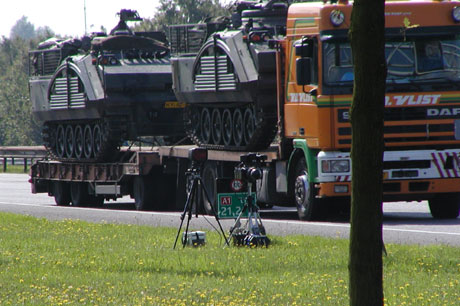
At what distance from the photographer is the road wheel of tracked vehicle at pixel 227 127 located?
2216cm

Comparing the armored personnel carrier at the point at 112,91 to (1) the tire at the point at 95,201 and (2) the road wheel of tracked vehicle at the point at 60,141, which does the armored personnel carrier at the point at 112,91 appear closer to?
(2) the road wheel of tracked vehicle at the point at 60,141

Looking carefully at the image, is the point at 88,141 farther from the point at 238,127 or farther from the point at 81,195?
the point at 238,127

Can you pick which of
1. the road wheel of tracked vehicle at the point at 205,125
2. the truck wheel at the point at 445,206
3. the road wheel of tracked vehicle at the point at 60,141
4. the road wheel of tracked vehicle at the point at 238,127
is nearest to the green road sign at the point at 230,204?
the truck wheel at the point at 445,206

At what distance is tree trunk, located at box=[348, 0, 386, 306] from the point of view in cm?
691

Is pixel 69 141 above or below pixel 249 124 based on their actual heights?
above

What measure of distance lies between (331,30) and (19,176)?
2920cm

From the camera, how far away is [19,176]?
45.1m

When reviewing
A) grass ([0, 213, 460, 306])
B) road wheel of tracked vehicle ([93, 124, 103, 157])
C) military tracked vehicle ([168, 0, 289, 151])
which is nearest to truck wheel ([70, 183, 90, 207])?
road wheel of tracked vehicle ([93, 124, 103, 157])

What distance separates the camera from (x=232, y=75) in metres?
21.2

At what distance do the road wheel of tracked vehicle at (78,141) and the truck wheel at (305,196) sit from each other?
1078 cm

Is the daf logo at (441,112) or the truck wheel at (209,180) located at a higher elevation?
the daf logo at (441,112)

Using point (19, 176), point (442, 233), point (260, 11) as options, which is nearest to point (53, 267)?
point (442, 233)

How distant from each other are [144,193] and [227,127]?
2.77 m

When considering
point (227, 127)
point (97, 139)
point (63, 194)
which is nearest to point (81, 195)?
point (63, 194)
